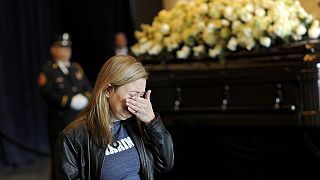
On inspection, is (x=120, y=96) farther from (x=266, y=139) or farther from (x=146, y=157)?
(x=266, y=139)

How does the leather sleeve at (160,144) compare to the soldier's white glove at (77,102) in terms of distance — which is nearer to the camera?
the leather sleeve at (160,144)

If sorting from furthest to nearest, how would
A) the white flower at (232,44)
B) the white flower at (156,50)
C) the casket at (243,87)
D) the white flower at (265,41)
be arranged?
the white flower at (156,50)
the white flower at (232,44)
the white flower at (265,41)
the casket at (243,87)

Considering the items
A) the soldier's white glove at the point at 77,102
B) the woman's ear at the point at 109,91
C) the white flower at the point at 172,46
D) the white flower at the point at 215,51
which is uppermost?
the white flower at the point at 172,46

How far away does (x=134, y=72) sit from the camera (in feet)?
7.19

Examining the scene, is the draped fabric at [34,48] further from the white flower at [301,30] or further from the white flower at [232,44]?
the white flower at [301,30]

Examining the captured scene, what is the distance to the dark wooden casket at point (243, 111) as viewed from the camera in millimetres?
3689

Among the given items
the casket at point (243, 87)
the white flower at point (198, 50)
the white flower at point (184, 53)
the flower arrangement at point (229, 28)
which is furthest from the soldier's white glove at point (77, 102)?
the white flower at point (198, 50)

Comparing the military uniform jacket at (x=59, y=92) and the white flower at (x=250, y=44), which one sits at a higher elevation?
the white flower at (x=250, y=44)

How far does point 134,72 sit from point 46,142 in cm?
602

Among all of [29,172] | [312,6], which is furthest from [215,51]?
[29,172]

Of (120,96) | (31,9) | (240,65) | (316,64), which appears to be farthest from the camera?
(31,9)

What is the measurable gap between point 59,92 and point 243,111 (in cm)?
203

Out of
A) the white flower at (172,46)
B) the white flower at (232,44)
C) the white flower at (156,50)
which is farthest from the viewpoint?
the white flower at (156,50)

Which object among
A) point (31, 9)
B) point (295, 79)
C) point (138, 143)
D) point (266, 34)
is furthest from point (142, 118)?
point (31, 9)
